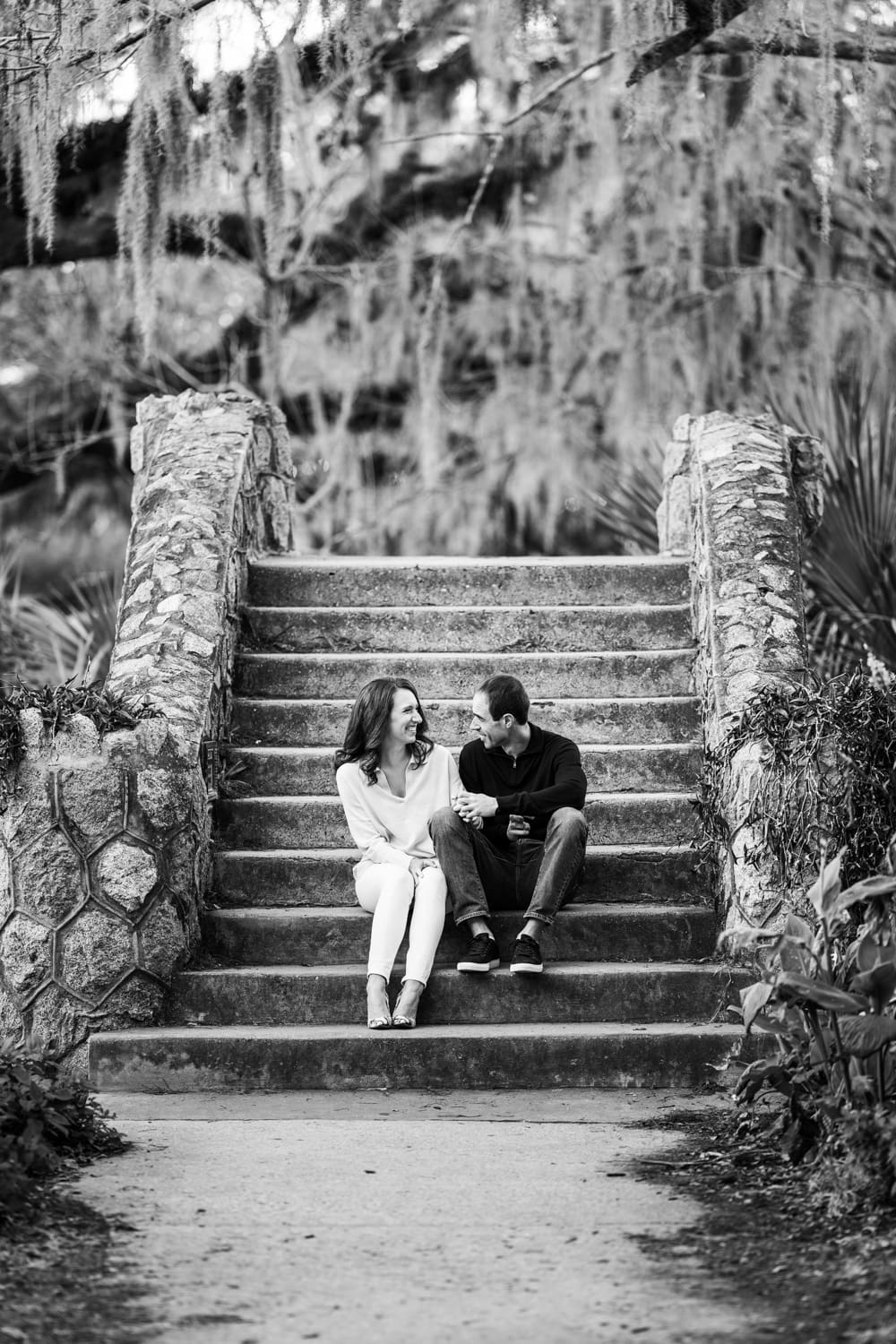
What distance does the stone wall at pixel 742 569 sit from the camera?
5055mm

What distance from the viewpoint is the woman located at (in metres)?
4.98

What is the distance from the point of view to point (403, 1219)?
3375mm

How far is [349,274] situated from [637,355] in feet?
7.44

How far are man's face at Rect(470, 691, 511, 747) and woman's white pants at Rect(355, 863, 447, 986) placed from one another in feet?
1.71

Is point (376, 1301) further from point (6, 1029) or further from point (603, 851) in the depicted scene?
point (603, 851)

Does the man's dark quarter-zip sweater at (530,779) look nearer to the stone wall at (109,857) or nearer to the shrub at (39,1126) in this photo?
the stone wall at (109,857)

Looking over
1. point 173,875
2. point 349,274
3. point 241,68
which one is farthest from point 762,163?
point 173,875

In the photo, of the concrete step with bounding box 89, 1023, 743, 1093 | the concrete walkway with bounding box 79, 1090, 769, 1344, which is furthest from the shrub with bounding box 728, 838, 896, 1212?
the concrete step with bounding box 89, 1023, 743, 1093

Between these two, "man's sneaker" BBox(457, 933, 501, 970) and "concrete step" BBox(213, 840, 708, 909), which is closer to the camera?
"man's sneaker" BBox(457, 933, 501, 970)

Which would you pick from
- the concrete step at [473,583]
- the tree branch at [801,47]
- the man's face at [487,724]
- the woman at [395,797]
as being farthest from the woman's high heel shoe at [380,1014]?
the tree branch at [801,47]

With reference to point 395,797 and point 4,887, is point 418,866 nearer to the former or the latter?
point 395,797

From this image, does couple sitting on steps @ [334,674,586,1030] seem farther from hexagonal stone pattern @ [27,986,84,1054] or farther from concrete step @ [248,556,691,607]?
concrete step @ [248,556,691,607]

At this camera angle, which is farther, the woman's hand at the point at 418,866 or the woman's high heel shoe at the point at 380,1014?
the woman's hand at the point at 418,866

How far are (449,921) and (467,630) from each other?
1.64 m
